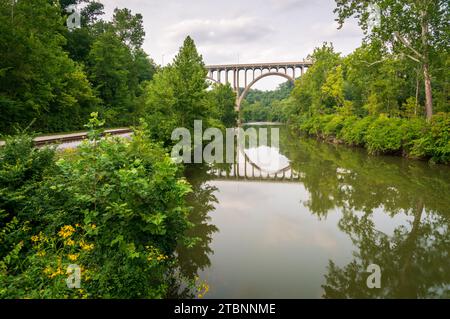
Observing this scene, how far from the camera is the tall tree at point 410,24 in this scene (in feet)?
55.2

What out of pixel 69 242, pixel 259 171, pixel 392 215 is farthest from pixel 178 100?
pixel 69 242

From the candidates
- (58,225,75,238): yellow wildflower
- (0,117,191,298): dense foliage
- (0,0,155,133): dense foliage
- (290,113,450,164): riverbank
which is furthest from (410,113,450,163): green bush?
(0,0,155,133): dense foliage

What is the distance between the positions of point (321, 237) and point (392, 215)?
9.57ft

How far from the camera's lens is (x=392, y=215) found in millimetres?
8875

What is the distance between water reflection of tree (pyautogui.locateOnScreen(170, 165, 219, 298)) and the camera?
16.9 feet

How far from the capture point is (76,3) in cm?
3831

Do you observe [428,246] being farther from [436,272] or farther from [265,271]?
[265,271]

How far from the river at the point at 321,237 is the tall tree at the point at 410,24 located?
787 cm

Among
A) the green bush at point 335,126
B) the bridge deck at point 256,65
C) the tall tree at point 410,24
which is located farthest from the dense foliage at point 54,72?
the bridge deck at point 256,65

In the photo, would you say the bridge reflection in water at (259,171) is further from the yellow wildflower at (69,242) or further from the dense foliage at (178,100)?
the yellow wildflower at (69,242)

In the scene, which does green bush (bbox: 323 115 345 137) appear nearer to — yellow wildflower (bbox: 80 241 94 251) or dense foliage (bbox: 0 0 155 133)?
dense foliage (bbox: 0 0 155 133)

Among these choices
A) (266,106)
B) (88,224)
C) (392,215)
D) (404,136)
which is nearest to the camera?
(88,224)

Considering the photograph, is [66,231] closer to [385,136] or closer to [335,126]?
[385,136]

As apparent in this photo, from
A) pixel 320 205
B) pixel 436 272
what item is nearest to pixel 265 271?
pixel 436 272
